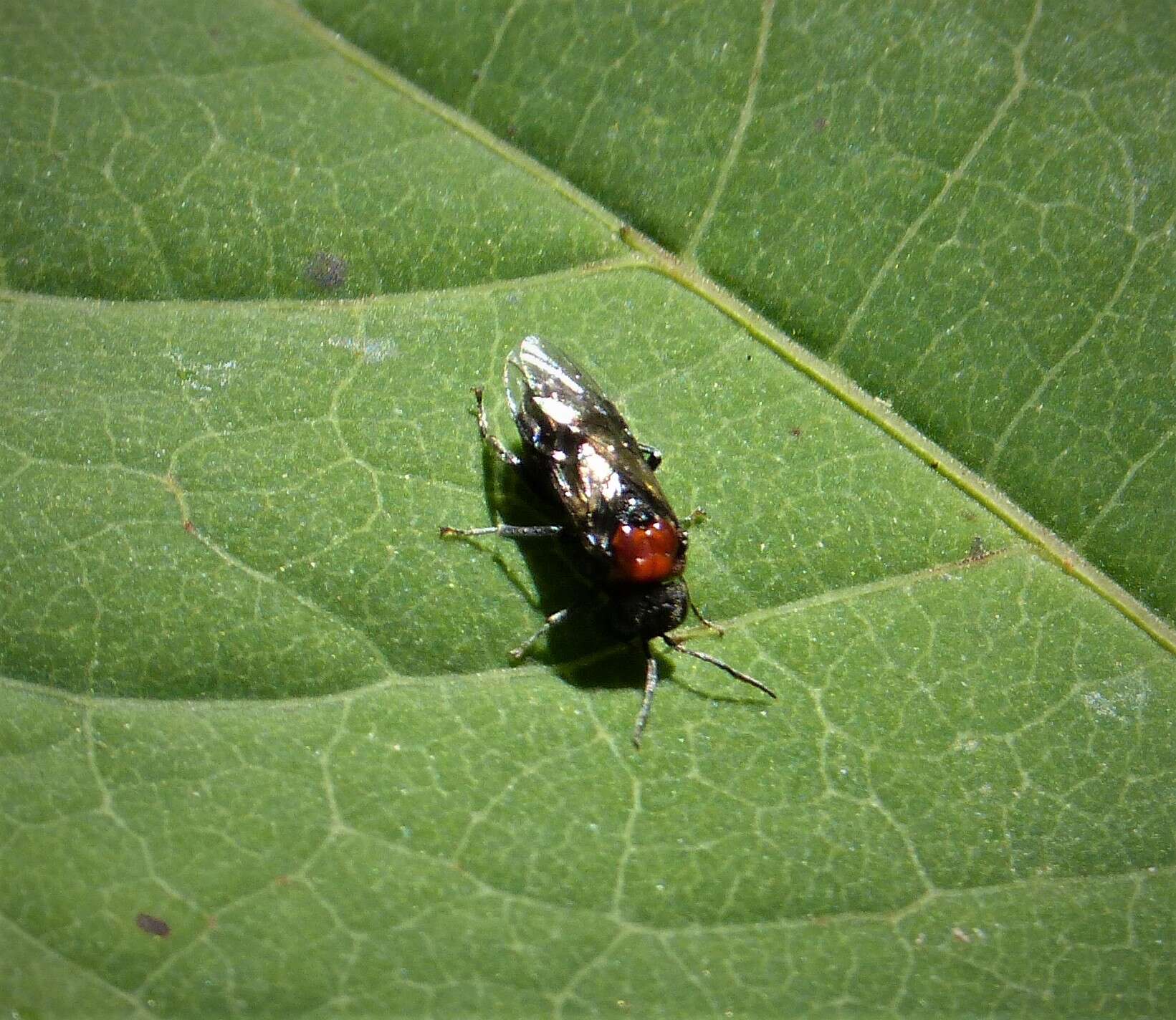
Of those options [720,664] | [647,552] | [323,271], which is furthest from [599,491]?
[323,271]

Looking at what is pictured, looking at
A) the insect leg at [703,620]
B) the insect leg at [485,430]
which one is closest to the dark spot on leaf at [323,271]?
the insect leg at [485,430]

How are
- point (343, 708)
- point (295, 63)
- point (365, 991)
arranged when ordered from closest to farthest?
point (365, 991) → point (343, 708) → point (295, 63)

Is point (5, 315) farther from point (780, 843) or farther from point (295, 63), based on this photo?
point (780, 843)

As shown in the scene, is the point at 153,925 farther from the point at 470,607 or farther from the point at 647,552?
the point at 647,552

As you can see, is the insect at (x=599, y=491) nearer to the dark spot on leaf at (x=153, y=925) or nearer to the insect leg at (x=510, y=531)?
the insect leg at (x=510, y=531)

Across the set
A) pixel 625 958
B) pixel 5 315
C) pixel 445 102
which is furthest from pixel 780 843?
pixel 5 315

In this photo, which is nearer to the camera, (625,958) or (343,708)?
(625,958)

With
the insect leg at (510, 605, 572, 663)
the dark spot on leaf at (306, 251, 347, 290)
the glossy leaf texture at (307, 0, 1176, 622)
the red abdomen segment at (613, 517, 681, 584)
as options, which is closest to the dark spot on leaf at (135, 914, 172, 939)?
the insect leg at (510, 605, 572, 663)

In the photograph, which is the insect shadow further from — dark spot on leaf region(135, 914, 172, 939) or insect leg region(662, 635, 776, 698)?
dark spot on leaf region(135, 914, 172, 939)
